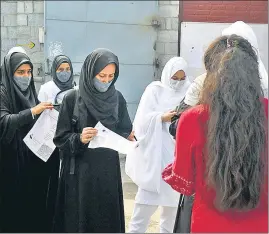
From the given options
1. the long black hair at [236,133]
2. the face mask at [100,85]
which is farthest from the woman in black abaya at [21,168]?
the long black hair at [236,133]

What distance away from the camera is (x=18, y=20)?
5.94 meters

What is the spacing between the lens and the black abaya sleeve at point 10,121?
8.52 feet

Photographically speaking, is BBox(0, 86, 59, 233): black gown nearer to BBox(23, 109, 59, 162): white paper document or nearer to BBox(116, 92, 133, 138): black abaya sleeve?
BBox(23, 109, 59, 162): white paper document

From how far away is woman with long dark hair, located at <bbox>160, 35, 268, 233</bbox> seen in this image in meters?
1.66

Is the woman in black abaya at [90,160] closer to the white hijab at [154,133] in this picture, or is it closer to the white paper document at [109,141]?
the white paper document at [109,141]

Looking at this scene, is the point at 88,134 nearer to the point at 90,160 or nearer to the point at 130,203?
the point at 90,160

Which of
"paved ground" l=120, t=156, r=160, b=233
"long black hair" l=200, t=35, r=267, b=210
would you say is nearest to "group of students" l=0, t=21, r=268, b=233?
"long black hair" l=200, t=35, r=267, b=210

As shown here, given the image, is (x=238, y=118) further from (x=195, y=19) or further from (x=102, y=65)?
(x=195, y=19)

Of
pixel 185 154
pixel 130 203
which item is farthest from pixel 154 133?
pixel 185 154

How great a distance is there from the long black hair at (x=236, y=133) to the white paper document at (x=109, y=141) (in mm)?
819

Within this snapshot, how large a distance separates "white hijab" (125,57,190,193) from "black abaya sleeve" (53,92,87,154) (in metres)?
0.79

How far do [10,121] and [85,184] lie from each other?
0.53m

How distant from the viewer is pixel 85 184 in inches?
99.8

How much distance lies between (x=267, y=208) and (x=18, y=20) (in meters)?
4.84
